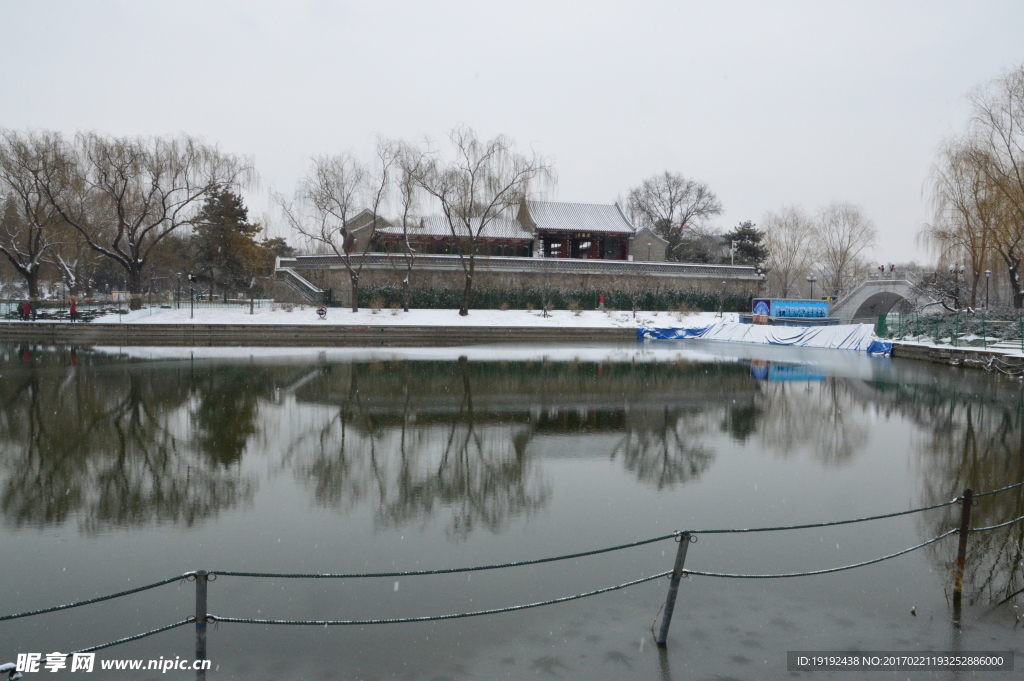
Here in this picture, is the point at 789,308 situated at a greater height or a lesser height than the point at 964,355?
greater

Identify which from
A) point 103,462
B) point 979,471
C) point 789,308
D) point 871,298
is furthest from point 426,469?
point 871,298

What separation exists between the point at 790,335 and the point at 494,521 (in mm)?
30338

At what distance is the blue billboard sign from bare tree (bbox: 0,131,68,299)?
36.6 m

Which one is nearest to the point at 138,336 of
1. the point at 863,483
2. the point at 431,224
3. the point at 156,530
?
the point at 431,224

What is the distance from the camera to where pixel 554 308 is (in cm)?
4394

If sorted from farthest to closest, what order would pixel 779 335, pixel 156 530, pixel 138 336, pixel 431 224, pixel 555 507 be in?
pixel 431 224 < pixel 779 335 < pixel 138 336 < pixel 555 507 < pixel 156 530

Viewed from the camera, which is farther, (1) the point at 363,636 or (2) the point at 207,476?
(2) the point at 207,476

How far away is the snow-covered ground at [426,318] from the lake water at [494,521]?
68.1 ft

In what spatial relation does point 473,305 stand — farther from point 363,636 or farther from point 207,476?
point 363,636

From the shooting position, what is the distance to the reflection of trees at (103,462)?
6.73 metres

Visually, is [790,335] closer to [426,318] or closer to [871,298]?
[871,298]

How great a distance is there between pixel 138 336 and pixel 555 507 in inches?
1166

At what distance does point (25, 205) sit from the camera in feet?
109

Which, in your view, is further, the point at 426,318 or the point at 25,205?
the point at 426,318
